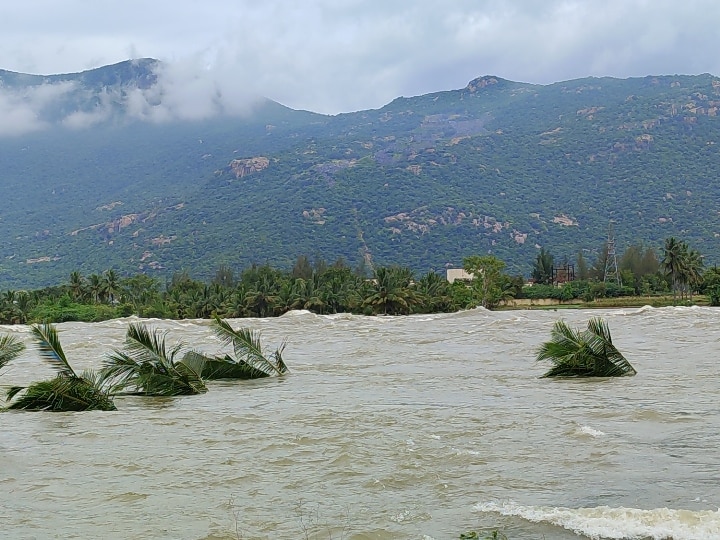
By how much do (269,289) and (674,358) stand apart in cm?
6983

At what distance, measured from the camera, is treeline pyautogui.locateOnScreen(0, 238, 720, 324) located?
9038 centimetres

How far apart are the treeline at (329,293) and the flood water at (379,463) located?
232 ft

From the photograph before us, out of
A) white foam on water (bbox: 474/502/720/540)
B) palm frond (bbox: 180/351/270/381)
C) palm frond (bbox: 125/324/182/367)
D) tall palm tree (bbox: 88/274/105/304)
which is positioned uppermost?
tall palm tree (bbox: 88/274/105/304)

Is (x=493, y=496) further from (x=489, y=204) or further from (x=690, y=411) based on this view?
(x=489, y=204)

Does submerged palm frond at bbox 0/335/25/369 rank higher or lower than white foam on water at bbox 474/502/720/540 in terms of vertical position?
higher

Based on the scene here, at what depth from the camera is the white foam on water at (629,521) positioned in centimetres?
723

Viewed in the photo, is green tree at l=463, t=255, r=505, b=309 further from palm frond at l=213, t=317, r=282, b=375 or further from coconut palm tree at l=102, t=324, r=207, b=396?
coconut palm tree at l=102, t=324, r=207, b=396

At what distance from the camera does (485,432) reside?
12.9 meters

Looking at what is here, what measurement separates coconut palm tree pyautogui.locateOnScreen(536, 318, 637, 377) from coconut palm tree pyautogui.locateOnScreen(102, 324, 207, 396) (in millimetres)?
8970

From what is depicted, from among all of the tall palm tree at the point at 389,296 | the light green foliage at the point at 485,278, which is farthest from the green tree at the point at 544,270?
the tall palm tree at the point at 389,296

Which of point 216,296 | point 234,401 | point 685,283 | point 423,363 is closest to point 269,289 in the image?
point 216,296

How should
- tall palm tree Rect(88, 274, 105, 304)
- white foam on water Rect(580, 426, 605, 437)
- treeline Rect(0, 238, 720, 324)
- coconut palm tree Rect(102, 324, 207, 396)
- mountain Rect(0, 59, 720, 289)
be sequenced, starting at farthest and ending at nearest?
mountain Rect(0, 59, 720, 289)
tall palm tree Rect(88, 274, 105, 304)
treeline Rect(0, 238, 720, 324)
coconut palm tree Rect(102, 324, 207, 396)
white foam on water Rect(580, 426, 605, 437)

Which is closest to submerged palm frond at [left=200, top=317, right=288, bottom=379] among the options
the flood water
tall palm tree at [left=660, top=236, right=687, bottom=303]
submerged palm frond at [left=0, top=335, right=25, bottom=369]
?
the flood water

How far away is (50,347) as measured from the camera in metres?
15.6
